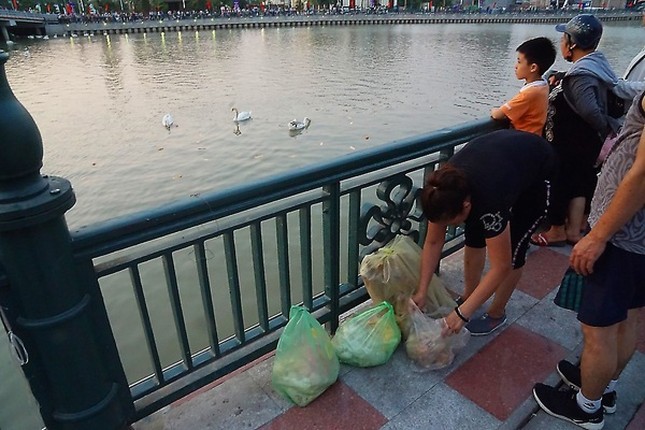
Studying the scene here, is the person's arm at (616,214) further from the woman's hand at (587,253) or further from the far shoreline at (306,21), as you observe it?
the far shoreline at (306,21)

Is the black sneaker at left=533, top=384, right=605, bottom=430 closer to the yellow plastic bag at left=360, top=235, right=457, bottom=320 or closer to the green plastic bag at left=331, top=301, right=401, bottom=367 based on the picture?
the yellow plastic bag at left=360, top=235, right=457, bottom=320

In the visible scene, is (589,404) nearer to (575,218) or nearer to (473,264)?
(473,264)

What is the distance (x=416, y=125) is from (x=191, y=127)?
6.36m

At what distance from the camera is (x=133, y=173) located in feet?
31.7

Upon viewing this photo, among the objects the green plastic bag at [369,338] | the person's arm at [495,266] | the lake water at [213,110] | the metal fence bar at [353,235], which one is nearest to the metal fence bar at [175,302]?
the green plastic bag at [369,338]

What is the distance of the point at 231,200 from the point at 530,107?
77.6 inches

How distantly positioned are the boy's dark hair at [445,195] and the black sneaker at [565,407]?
3.07 ft

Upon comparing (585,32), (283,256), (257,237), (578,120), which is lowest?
(283,256)

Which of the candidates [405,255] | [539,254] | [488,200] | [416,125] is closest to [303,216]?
[405,255]

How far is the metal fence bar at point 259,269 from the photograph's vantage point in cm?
200

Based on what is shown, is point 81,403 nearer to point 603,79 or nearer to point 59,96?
point 603,79

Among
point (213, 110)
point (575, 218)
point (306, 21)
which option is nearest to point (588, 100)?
point (575, 218)

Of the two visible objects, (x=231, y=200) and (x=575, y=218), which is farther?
(x=575, y=218)

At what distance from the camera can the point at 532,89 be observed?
2.73 meters
